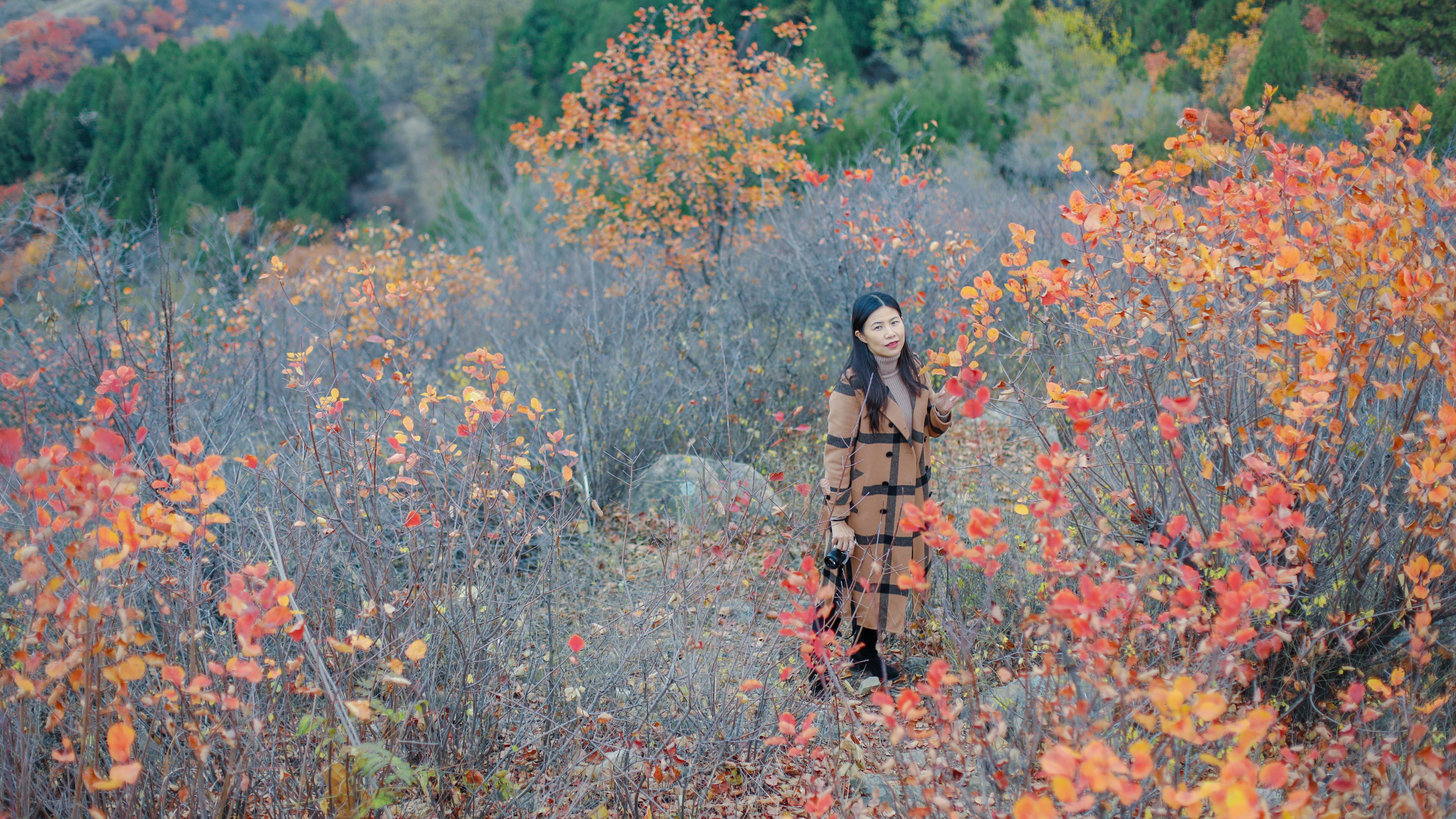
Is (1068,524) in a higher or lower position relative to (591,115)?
lower

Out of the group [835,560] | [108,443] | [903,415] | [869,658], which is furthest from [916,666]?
[108,443]

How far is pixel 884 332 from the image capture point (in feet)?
9.32

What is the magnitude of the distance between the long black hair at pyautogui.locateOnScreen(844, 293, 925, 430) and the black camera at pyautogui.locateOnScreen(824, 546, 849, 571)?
1.53 feet

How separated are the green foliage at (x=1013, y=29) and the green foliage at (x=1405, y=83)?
9939 millimetres

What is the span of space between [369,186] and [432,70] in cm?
682

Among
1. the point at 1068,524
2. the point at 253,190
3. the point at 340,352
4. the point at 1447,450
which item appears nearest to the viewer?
the point at 1447,450

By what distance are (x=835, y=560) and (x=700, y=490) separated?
983mm

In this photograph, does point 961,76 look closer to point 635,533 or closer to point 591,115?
point 591,115

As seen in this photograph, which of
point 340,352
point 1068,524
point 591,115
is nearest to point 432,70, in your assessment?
point 591,115

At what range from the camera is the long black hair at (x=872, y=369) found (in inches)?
113

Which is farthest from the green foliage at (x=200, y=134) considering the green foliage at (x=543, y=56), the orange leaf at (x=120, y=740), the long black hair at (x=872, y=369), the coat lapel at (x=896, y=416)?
the orange leaf at (x=120, y=740)

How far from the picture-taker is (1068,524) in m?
3.12

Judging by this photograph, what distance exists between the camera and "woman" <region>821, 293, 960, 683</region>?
114 inches

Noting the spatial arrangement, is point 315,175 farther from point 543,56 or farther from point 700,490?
point 700,490
